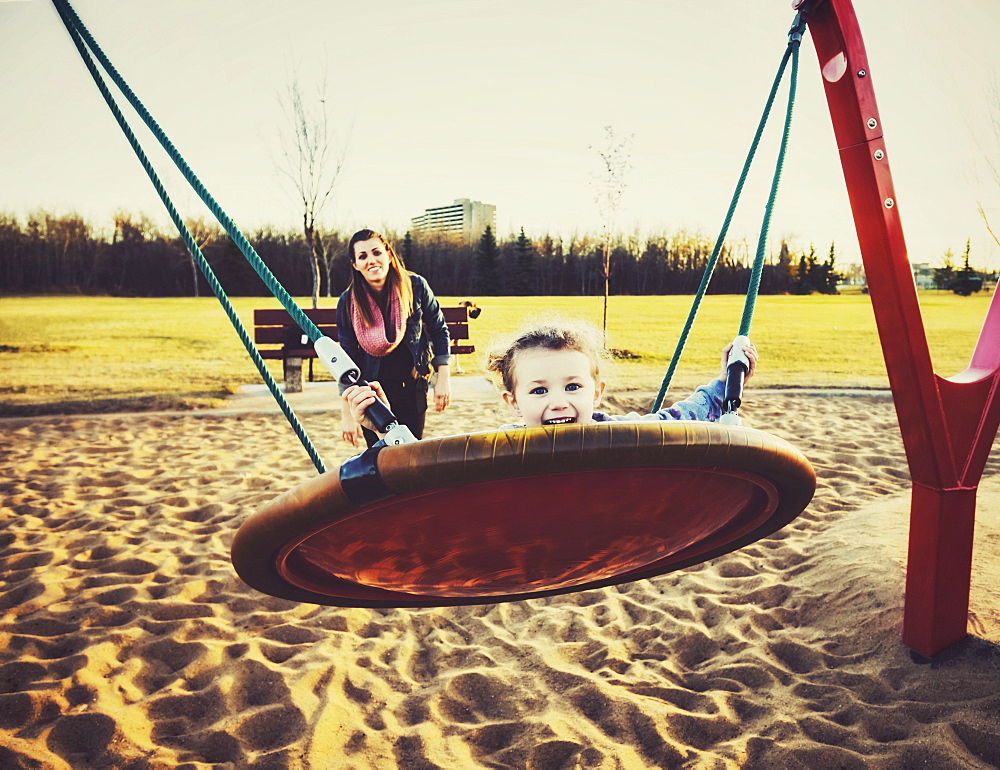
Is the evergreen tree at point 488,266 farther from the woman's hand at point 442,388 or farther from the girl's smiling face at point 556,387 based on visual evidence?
the girl's smiling face at point 556,387

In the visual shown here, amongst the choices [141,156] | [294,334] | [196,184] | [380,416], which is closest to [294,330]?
[294,334]

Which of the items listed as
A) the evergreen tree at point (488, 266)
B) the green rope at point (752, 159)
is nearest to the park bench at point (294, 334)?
the green rope at point (752, 159)

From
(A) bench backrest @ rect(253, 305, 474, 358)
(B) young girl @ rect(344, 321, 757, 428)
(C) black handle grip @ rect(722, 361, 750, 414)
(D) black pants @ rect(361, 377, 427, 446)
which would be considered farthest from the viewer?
(A) bench backrest @ rect(253, 305, 474, 358)

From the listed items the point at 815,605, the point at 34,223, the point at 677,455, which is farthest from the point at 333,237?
the point at 677,455

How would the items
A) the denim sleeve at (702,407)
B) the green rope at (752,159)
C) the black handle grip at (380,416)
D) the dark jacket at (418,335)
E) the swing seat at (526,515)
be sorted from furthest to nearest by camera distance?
the dark jacket at (418,335), the green rope at (752,159), the denim sleeve at (702,407), the black handle grip at (380,416), the swing seat at (526,515)

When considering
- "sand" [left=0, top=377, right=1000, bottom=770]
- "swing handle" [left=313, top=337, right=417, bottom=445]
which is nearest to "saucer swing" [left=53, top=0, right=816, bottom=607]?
"swing handle" [left=313, top=337, right=417, bottom=445]

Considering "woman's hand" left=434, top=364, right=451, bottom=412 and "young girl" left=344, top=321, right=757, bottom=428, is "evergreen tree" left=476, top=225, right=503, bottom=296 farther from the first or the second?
"young girl" left=344, top=321, right=757, bottom=428

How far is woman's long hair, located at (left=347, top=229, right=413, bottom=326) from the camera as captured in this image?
10.2ft

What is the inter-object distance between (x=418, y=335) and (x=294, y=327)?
20.4 feet

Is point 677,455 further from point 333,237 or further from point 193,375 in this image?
point 333,237

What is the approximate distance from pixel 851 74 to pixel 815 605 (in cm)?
219

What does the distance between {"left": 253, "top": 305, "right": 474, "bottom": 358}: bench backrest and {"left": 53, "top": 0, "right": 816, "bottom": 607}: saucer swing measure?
7.05 m

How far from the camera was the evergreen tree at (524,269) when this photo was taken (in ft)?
56.5

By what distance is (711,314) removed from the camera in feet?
70.8
